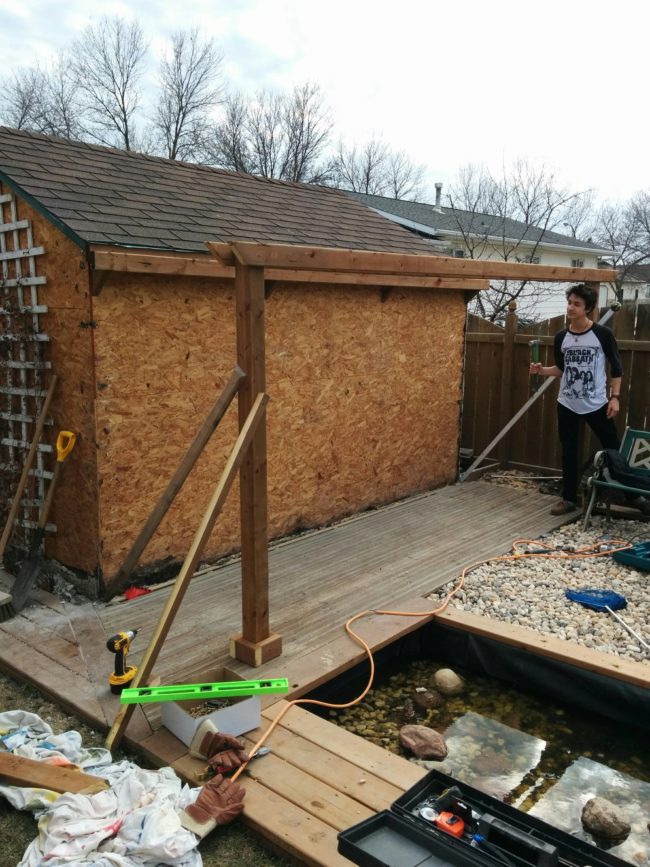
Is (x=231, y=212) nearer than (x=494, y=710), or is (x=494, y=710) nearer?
(x=494, y=710)

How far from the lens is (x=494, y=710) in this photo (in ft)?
11.8

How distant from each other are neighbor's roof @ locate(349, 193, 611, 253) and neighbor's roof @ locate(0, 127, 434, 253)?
10720 millimetres

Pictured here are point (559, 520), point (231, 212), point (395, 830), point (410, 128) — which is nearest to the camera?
point (395, 830)

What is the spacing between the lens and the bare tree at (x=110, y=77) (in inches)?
952

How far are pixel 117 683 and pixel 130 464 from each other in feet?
4.90

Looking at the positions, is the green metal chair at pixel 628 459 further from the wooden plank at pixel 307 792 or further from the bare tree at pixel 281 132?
the bare tree at pixel 281 132

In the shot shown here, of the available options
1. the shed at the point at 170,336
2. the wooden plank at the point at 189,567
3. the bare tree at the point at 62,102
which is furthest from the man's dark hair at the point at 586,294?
the bare tree at the point at 62,102

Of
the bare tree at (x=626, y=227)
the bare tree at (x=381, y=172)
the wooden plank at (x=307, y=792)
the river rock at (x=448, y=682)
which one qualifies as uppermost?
the bare tree at (x=381, y=172)

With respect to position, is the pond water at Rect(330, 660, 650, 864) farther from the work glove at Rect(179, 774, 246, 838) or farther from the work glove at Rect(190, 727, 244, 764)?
the work glove at Rect(179, 774, 246, 838)

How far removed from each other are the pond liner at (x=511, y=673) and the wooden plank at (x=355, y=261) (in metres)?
2.06

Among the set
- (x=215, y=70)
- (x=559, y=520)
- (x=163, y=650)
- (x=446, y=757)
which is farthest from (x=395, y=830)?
(x=215, y=70)

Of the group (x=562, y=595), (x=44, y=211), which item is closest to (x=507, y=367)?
(x=562, y=595)

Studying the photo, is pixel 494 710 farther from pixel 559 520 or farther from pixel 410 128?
pixel 410 128

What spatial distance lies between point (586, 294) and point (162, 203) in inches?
137
